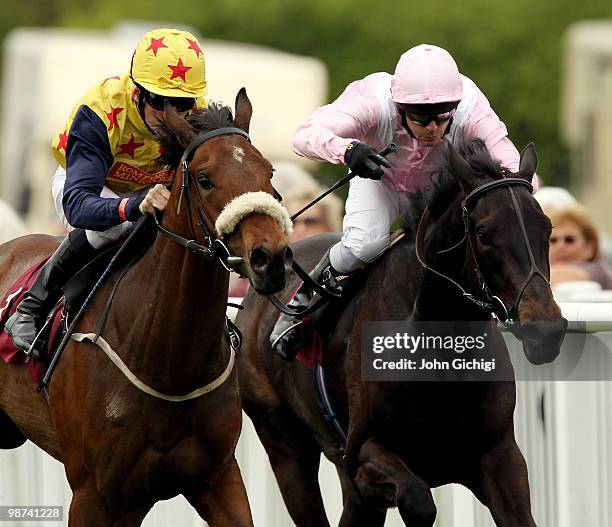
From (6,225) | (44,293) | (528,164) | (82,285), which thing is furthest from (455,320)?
(6,225)

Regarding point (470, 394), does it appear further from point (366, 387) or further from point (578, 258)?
point (578, 258)

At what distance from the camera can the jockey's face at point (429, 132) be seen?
6.59 meters

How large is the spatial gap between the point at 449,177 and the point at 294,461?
191 centimetres

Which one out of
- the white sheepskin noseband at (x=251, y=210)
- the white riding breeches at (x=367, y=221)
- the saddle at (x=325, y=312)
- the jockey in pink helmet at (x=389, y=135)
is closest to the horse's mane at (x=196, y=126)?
the white sheepskin noseband at (x=251, y=210)

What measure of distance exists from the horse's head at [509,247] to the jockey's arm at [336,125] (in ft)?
2.08

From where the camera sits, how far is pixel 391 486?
6285 mm

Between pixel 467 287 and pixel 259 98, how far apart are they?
1446 cm

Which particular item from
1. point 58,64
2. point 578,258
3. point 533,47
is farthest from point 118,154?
point 533,47

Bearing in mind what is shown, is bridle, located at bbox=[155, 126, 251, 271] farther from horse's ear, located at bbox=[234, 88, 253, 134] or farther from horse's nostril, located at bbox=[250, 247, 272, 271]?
horse's nostril, located at bbox=[250, 247, 272, 271]

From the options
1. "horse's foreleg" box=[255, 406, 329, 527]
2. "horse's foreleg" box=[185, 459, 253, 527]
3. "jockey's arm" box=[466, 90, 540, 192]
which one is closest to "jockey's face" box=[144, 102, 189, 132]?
"jockey's arm" box=[466, 90, 540, 192]

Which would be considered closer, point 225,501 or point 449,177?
point 225,501

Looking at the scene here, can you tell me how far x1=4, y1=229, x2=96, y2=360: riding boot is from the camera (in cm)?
664

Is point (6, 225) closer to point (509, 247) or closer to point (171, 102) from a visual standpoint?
point (171, 102)

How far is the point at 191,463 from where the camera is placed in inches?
241
